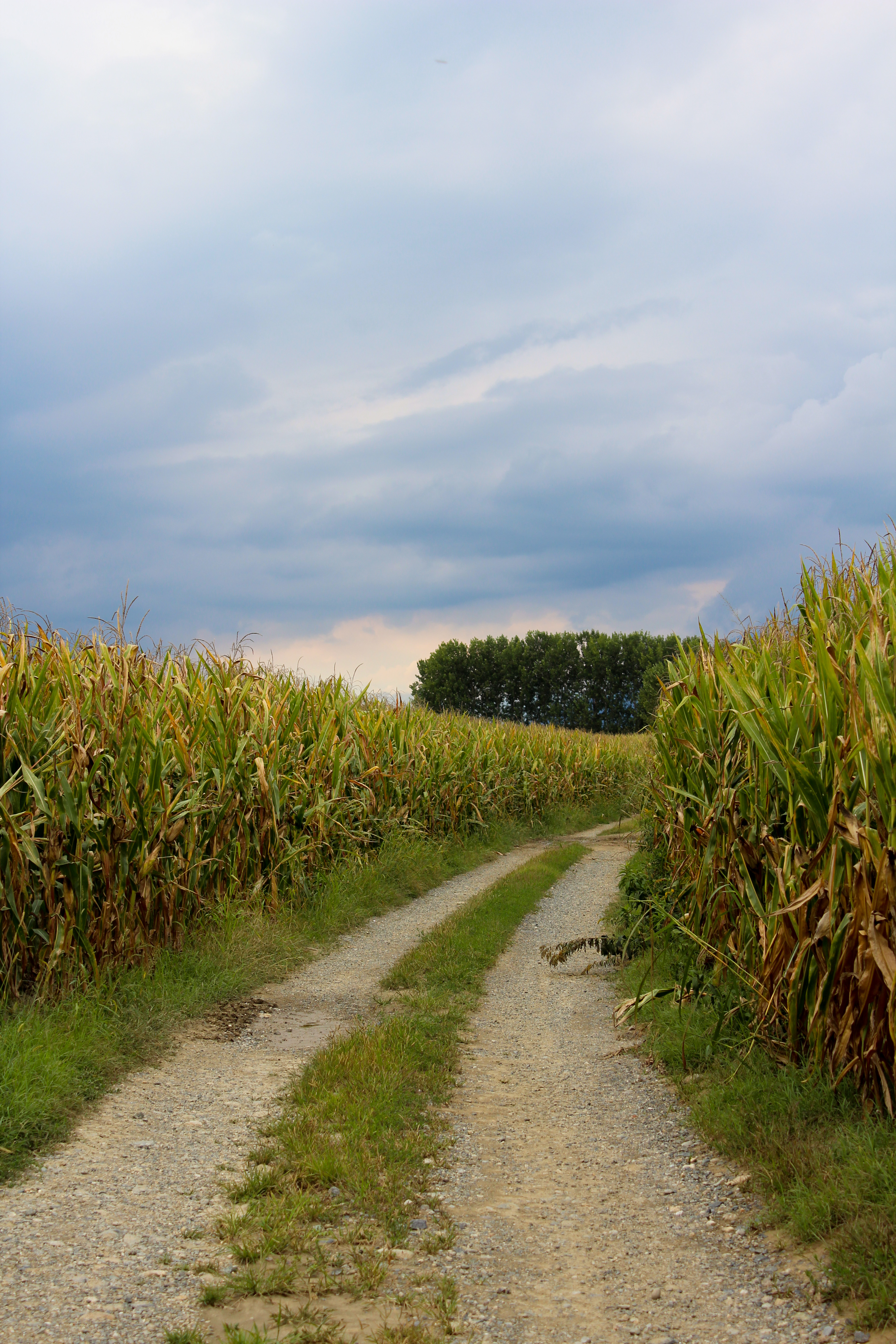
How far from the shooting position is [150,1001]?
7125mm

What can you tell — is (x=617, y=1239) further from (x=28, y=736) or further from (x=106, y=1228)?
(x=28, y=736)

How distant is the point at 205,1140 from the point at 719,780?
4272 mm

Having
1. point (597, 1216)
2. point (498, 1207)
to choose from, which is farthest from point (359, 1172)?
point (597, 1216)

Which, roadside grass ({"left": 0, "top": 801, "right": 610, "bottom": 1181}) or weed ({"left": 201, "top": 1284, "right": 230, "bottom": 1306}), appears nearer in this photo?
weed ({"left": 201, "top": 1284, "right": 230, "bottom": 1306})

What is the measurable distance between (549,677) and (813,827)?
56.5 m

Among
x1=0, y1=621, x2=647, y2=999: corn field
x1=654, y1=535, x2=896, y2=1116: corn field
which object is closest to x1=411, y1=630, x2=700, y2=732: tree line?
x1=0, y1=621, x2=647, y2=999: corn field

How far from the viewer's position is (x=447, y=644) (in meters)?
63.5

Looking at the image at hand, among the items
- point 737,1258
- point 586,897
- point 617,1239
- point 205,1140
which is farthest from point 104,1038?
point 586,897

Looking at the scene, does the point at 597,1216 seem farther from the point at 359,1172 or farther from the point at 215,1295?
the point at 215,1295

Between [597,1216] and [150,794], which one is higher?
[150,794]

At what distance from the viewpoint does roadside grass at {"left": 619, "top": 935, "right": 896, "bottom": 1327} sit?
3.46m

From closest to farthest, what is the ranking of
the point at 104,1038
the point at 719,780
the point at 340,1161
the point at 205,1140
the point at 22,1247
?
the point at 22,1247, the point at 340,1161, the point at 205,1140, the point at 104,1038, the point at 719,780

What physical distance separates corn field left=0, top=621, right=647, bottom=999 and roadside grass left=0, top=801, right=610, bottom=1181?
0.26 m

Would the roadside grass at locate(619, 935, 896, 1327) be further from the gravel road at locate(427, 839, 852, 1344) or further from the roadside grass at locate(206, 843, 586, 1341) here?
the roadside grass at locate(206, 843, 586, 1341)
